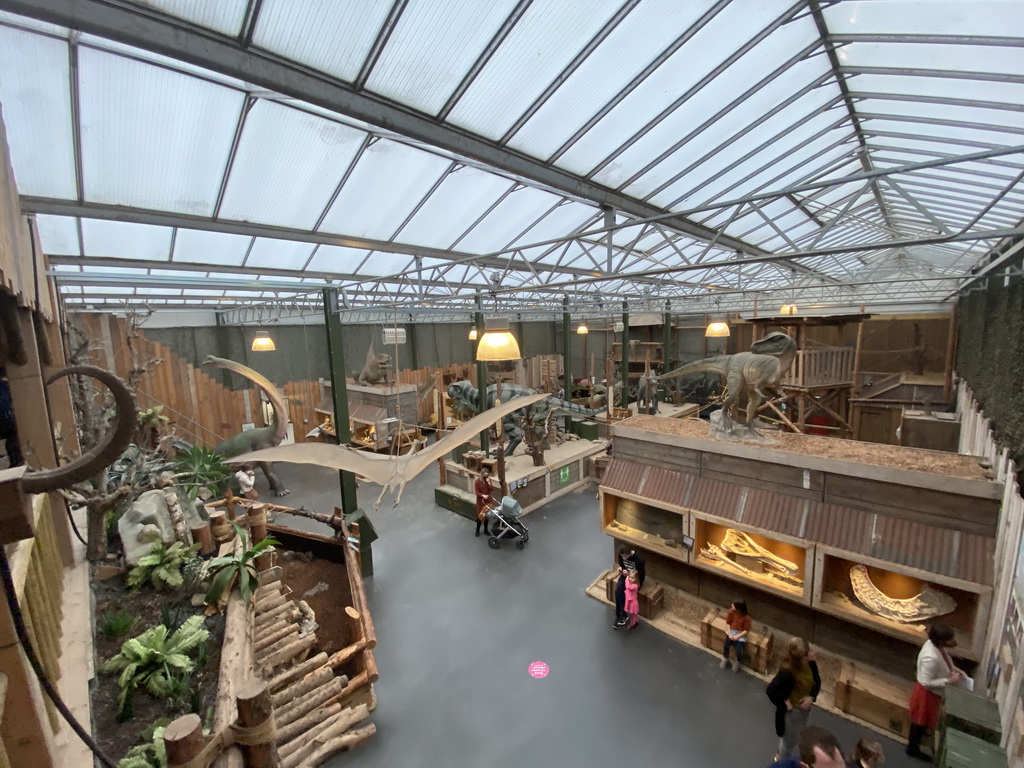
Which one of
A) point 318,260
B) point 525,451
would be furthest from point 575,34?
point 525,451

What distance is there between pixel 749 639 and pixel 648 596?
1.05 meters

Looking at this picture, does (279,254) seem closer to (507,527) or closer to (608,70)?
(608,70)

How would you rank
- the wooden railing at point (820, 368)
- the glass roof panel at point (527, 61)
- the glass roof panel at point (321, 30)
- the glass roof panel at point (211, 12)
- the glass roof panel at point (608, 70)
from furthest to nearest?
the wooden railing at point (820, 368) → the glass roof panel at point (608, 70) → the glass roof panel at point (527, 61) → the glass roof panel at point (321, 30) → the glass roof panel at point (211, 12)

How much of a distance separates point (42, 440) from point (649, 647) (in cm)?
537

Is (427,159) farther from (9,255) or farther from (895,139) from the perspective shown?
(895,139)

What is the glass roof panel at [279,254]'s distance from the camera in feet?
17.4

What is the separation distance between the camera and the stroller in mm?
6641

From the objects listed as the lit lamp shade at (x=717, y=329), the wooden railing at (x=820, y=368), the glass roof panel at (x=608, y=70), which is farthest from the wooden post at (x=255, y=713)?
the wooden railing at (x=820, y=368)

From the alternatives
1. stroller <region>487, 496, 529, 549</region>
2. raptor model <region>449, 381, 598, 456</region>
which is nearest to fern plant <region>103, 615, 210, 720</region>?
stroller <region>487, 496, 529, 549</region>

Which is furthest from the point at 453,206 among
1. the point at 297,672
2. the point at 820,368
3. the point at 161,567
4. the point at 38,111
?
the point at 820,368

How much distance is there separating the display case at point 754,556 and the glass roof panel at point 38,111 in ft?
19.5

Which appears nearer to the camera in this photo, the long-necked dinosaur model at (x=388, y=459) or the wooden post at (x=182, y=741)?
the wooden post at (x=182, y=741)

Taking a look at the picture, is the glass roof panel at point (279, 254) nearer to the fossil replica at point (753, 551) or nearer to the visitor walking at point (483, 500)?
the visitor walking at point (483, 500)

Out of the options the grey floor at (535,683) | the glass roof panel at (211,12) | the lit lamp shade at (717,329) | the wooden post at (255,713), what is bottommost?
the grey floor at (535,683)
